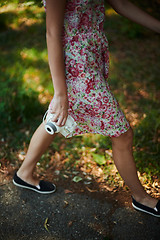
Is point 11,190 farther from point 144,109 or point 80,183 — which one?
point 144,109

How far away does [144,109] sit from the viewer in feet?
10.9

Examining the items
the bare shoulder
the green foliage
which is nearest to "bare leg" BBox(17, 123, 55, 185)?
the green foliage

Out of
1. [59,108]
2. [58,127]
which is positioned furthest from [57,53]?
[58,127]

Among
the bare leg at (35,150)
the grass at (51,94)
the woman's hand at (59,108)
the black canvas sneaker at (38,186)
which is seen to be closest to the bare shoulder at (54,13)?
the woman's hand at (59,108)

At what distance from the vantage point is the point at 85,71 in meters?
1.60

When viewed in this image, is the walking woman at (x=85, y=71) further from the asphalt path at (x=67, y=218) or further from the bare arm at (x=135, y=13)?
the asphalt path at (x=67, y=218)

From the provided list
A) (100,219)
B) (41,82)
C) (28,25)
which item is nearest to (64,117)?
(100,219)

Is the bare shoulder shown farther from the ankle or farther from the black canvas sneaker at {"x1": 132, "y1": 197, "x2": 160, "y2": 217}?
the black canvas sneaker at {"x1": 132, "y1": 197, "x2": 160, "y2": 217}

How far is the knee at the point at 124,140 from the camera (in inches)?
69.1

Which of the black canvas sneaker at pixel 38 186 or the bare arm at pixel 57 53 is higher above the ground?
the bare arm at pixel 57 53

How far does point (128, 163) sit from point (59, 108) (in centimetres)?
70

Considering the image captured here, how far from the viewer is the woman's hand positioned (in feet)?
5.06

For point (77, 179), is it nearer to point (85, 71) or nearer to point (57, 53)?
point (85, 71)

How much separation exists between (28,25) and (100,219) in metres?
4.32
